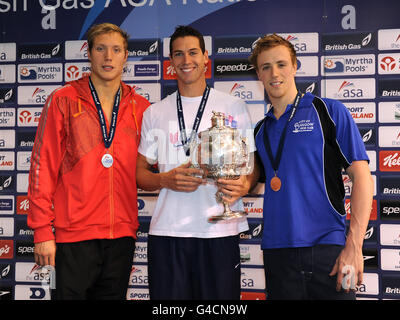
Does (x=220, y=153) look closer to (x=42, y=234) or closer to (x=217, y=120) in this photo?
(x=217, y=120)

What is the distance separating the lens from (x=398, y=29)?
3662 mm

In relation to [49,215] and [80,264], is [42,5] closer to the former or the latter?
[49,215]

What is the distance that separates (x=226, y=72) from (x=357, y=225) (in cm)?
204

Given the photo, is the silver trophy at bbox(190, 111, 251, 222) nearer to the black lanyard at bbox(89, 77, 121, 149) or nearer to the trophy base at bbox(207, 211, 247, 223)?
the trophy base at bbox(207, 211, 247, 223)

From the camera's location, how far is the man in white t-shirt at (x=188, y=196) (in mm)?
2520

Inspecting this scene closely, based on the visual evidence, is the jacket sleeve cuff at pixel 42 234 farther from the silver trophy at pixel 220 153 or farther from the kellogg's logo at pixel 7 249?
the kellogg's logo at pixel 7 249

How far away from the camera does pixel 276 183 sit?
2414mm

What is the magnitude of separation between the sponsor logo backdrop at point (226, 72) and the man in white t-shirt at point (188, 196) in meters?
1.11

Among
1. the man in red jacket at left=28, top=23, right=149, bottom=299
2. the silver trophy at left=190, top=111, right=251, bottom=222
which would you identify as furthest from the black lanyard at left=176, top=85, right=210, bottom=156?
the man in red jacket at left=28, top=23, right=149, bottom=299

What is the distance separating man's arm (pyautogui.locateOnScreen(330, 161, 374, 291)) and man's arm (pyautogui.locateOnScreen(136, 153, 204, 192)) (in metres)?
0.85

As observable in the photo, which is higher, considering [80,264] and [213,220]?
[213,220]

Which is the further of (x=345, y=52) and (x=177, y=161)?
(x=345, y=52)

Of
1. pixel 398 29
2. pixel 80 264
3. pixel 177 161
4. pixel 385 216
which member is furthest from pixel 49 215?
pixel 398 29
